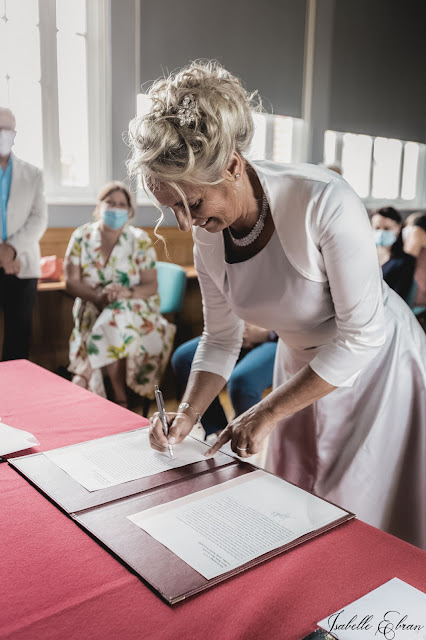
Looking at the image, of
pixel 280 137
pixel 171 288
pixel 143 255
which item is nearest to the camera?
pixel 143 255

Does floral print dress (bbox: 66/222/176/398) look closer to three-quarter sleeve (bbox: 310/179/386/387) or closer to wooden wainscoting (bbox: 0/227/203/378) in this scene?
wooden wainscoting (bbox: 0/227/203/378)

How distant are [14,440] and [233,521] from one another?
0.56 metres

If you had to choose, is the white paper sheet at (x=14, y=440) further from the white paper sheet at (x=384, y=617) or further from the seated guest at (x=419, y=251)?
the seated guest at (x=419, y=251)

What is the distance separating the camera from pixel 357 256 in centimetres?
124

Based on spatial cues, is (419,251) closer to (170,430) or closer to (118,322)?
(118,322)

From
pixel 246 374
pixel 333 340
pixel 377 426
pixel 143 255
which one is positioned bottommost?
pixel 246 374

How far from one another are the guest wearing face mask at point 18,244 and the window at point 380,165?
4.57 meters

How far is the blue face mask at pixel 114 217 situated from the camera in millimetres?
3689

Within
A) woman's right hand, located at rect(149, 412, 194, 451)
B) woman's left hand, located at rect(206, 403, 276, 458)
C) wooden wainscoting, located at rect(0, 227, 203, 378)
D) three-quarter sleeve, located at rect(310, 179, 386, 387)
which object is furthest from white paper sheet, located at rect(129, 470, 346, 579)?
wooden wainscoting, located at rect(0, 227, 203, 378)

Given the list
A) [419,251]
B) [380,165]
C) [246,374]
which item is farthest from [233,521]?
[380,165]

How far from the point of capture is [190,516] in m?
1.01

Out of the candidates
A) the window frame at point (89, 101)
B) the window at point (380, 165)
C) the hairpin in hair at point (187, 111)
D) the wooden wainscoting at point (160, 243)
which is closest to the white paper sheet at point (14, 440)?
the hairpin in hair at point (187, 111)

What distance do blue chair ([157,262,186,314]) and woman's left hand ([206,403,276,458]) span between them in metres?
2.82

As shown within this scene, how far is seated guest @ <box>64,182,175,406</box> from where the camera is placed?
3.67 metres
